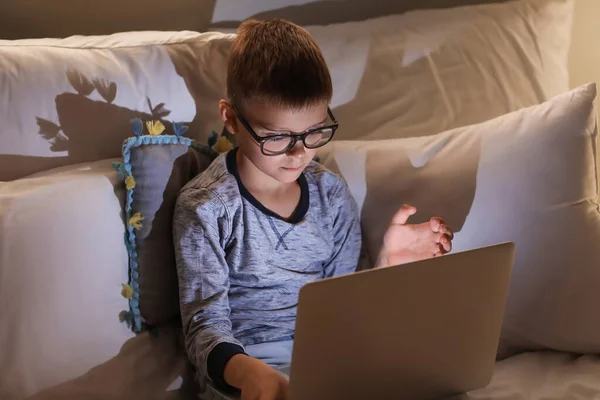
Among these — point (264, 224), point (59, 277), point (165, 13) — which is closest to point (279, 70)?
point (264, 224)

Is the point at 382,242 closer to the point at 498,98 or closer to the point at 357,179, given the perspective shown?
the point at 357,179

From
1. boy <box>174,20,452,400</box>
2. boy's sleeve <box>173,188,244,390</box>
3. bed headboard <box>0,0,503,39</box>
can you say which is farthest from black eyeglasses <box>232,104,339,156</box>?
bed headboard <box>0,0,503,39</box>

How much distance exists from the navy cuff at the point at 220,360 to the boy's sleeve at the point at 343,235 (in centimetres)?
32

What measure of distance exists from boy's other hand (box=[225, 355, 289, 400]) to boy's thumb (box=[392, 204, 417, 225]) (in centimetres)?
39

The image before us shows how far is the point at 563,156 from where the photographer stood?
3.98ft

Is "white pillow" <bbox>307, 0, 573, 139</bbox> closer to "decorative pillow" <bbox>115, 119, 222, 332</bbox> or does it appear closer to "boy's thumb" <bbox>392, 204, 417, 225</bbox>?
"boy's thumb" <bbox>392, 204, 417, 225</bbox>

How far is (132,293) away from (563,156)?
84 cm

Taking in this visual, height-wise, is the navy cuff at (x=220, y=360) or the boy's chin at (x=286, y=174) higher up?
the boy's chin at (x=286, y=174)

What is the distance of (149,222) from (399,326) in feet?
1.83

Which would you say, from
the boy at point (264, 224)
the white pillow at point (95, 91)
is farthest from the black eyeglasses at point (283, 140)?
the white pillow at point (95, 91)

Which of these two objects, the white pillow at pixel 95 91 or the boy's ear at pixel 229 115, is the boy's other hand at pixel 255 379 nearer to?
the boy's ear at pixel 229 115

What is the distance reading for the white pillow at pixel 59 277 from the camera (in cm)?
107

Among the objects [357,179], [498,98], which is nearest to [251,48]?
[357,179]

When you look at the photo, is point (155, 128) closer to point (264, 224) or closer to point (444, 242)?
point (264, 224)
